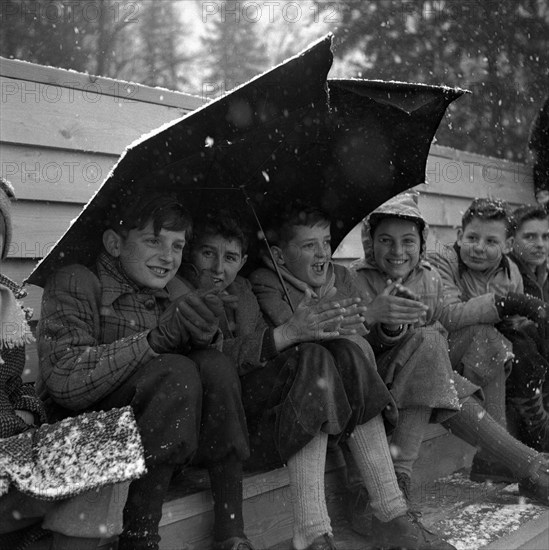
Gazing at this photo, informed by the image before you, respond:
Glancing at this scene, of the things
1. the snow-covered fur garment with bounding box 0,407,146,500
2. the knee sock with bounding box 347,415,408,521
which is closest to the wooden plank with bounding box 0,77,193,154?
the snow-covered fur garment with bounding box 0,407,146,500

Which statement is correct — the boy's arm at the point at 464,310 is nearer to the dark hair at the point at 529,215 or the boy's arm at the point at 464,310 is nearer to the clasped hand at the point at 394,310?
the clasped hand at the point at 394,310

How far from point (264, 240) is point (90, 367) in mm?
1105

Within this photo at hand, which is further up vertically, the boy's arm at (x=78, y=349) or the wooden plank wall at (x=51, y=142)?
the wooden plank wall at (x=51, y=142)

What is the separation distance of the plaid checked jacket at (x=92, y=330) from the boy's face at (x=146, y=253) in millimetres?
34

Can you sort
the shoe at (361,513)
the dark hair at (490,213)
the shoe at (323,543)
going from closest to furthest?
the shoe at (323,543) → the shoe at (361,513) → the dark hair at (490,213)

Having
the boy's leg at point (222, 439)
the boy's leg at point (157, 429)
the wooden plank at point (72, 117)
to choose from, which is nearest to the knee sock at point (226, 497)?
the boy's leg at point (222, 439)

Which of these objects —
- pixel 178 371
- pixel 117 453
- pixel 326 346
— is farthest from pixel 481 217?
pixel 117 453

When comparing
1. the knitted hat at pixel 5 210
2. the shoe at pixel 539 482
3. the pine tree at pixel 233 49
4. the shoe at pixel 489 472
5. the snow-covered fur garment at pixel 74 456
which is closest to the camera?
the snow-covered fur garment at pixel 74 456

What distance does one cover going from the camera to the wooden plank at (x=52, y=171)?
9.54ft

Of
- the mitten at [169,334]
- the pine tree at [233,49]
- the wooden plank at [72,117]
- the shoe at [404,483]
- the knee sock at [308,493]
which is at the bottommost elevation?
the shoe at [404,483]

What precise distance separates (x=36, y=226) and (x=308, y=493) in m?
1.53

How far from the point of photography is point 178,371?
7.07 ft

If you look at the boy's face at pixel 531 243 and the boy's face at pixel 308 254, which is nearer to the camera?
the boy's face at pixel 308 254

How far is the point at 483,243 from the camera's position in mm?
3908
